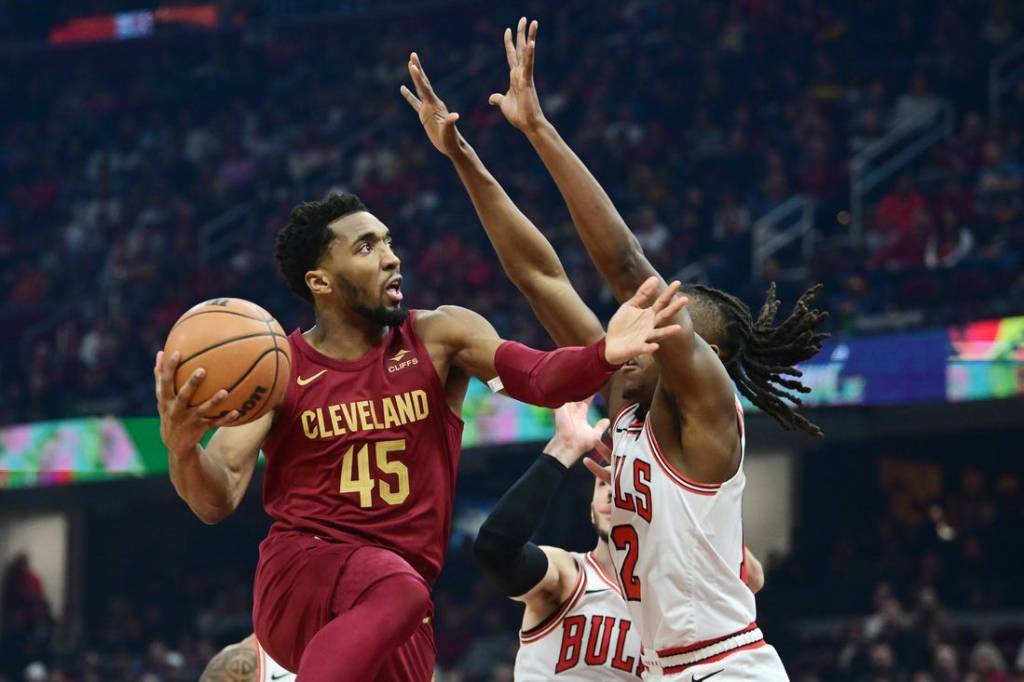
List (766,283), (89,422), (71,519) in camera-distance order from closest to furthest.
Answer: (766,283) < (89,422) < (71,519)

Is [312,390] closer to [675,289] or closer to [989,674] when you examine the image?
[675,289]

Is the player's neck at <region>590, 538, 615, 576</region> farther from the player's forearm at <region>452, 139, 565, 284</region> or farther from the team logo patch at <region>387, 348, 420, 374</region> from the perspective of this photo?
the team logo patch at <region>387, 348, 420, 374</region>

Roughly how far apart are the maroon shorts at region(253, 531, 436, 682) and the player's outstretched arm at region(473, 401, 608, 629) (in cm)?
80

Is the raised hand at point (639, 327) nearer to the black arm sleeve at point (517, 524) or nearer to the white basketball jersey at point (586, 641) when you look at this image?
the black arm sleeve at point (517, 524)

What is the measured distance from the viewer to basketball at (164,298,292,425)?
432cm

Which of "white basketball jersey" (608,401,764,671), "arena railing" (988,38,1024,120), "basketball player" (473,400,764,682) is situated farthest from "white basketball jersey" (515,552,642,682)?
"arena railing" (988,38,1024,120)

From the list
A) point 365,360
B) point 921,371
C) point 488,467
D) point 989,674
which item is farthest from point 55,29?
point 365,360

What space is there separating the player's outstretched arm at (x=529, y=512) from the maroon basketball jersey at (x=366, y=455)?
2.20 ft

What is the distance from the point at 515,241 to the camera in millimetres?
5129

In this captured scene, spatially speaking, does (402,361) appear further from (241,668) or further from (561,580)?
(241,668)

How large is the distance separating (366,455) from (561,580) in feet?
4.58

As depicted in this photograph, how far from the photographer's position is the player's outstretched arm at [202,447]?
4.29 meters

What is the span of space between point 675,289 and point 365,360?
3.39 ft

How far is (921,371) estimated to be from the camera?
13.3 m
